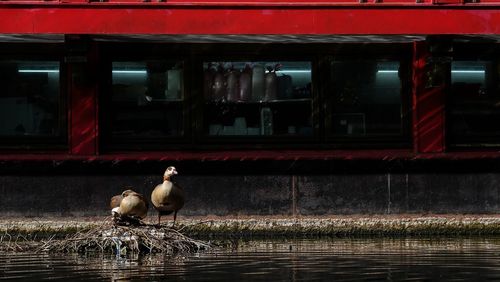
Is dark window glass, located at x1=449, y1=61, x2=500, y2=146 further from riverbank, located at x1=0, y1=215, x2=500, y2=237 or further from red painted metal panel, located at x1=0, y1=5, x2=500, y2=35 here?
riverbank, located at x1=0, y1=215, x2=500, y2=237

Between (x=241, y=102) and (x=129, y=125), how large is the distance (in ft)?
5.58

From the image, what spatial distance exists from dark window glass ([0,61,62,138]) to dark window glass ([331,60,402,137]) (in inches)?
161

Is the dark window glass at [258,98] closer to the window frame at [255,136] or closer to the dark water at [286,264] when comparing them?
the window frame at [255,136]

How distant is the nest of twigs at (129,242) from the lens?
16.6m

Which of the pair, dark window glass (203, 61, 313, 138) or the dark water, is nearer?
the dark water

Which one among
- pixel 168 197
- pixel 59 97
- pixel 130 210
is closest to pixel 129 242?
pixel 130 210

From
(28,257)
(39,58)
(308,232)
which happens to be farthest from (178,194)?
(39,58)

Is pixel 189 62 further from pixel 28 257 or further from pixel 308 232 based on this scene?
pixel 28 257

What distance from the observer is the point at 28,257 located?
16578mm

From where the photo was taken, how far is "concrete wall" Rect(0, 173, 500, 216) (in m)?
20.9

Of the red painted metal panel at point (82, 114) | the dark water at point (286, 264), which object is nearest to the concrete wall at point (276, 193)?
the red painted metal panel at point (82, 114)

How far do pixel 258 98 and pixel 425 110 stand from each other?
8.10 ft

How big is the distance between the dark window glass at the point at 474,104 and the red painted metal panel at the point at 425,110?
28cm

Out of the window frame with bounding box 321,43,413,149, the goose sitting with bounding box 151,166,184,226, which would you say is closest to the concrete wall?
the window frame with bounding box 321,43,413,149
